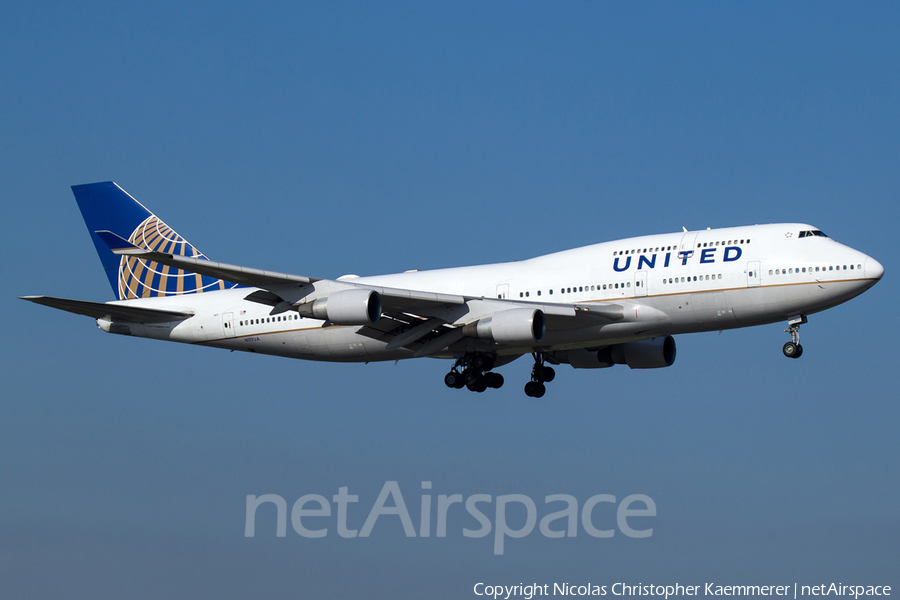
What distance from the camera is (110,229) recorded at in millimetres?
46844

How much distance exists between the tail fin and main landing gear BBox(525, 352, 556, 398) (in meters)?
12.9

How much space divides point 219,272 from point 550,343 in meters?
11.8

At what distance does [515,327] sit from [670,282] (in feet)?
17.6

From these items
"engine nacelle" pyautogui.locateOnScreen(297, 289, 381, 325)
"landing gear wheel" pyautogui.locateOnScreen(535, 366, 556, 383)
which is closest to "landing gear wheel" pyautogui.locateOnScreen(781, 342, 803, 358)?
"landing gear wheel" pyautogui.locateOnScreen(535, 366, 556, 383)

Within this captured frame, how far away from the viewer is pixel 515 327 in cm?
3566

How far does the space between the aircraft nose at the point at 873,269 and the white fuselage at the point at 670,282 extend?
32mm

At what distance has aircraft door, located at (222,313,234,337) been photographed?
4222 cm

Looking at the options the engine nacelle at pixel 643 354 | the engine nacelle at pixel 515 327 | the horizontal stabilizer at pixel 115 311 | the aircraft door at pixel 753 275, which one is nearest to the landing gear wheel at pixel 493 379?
the engine nacelle at pixel 643 354

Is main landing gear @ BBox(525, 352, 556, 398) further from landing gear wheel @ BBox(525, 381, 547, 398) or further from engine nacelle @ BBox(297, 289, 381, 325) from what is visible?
engine nacelle @ BBox(297, 289, 381, 325)

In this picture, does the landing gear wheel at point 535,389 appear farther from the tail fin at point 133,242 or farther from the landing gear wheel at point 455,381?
the tail fin at point 133,242

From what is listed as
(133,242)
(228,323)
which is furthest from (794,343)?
(133,242)

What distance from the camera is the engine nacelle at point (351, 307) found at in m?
34.8

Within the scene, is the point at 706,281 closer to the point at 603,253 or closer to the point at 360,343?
the point at 603,253

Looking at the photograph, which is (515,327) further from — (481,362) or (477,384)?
(477,384)
